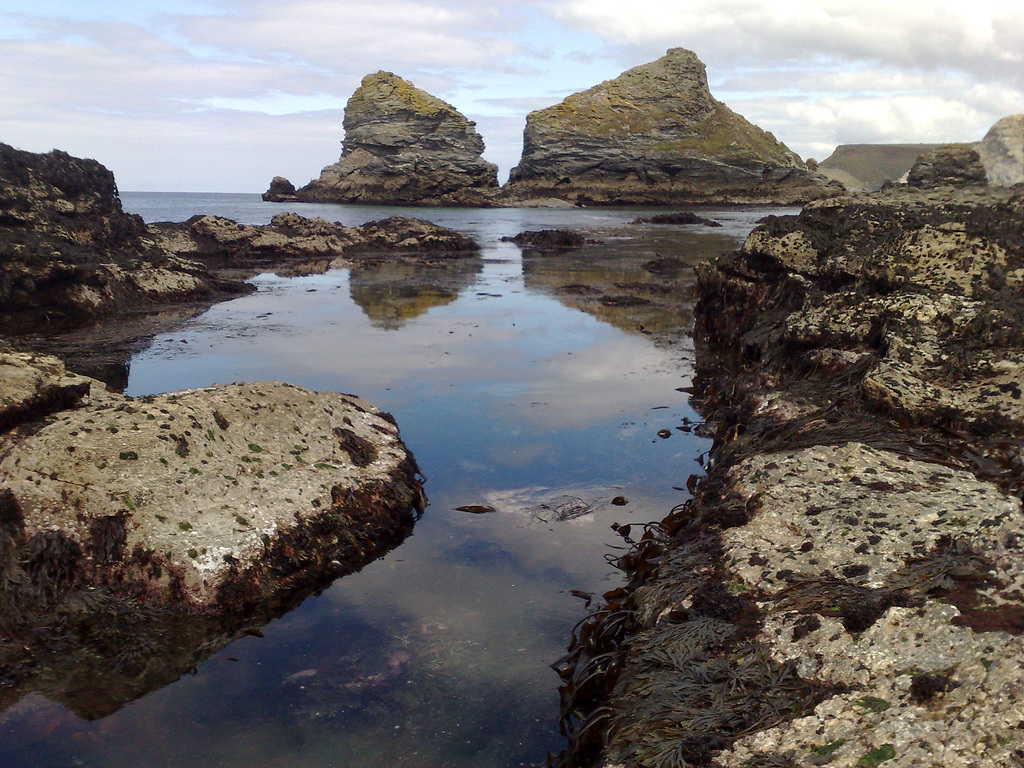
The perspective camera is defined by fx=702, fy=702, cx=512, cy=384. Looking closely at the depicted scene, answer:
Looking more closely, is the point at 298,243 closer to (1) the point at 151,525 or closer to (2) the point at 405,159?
(1) the point at 151,525

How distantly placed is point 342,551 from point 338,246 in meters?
22.1

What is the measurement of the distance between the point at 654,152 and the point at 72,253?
96.4 meters

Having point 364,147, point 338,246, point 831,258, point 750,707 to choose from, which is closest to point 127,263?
point 338,246

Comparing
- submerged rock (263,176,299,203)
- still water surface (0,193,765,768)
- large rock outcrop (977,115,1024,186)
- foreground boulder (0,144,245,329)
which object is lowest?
still water surface (0,193,765,768)

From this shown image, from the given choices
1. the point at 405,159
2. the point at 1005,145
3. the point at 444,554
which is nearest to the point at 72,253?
the point at 444,554

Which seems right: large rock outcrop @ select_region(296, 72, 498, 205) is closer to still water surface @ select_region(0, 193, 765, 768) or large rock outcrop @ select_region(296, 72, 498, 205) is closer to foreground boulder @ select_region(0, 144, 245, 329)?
foreground boulder @ select_region(0, 144, 245, 329)

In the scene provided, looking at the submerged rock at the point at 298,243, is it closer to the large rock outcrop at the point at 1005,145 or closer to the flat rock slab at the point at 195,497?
the flat rock slab at the point at 195,497

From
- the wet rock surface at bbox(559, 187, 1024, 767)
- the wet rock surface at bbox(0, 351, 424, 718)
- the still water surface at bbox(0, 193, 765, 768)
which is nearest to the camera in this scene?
the wet rock surface at bbox(559, 187, 1024, 767)

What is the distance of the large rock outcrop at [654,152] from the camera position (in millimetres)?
97312

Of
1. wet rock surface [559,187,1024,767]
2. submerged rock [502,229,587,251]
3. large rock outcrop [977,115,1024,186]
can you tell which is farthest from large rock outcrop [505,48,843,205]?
wet rock surface [559,187,1024,767]

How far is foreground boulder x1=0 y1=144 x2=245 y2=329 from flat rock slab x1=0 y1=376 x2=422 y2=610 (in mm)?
8438

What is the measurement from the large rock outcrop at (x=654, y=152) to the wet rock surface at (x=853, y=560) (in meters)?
89.6

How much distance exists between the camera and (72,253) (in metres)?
12.7

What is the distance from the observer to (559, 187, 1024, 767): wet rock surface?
2420mm
